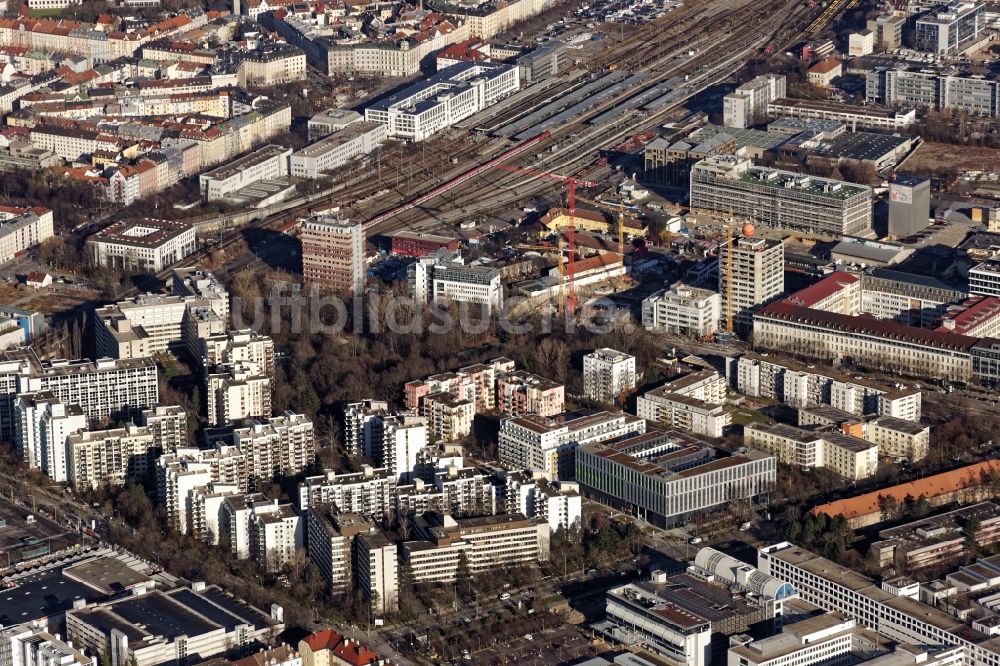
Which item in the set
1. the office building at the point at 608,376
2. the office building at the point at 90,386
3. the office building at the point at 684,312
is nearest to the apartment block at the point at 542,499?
the office building at the point at 608,376

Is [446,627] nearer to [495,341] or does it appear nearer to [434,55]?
[495,341]

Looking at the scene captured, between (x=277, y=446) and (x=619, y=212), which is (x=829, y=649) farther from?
(x=619, y=212)

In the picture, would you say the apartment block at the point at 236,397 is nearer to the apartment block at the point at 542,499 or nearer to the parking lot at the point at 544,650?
the apartment block at the point at 542,499

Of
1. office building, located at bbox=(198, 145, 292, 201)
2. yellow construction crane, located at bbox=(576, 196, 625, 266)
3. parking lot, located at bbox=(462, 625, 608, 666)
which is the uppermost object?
office building, located at bbox=(198, 145, 292, 201)

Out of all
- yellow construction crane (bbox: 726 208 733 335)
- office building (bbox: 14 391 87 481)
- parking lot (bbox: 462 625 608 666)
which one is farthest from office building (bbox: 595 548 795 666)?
yellow construction crane (bbox: 726 208 733 335)

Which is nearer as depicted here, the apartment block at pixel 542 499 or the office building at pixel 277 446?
the apartment block at pixel 542 499

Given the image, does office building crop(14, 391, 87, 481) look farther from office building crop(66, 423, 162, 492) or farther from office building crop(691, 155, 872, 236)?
office building crop(691, 155, 872, 236)
